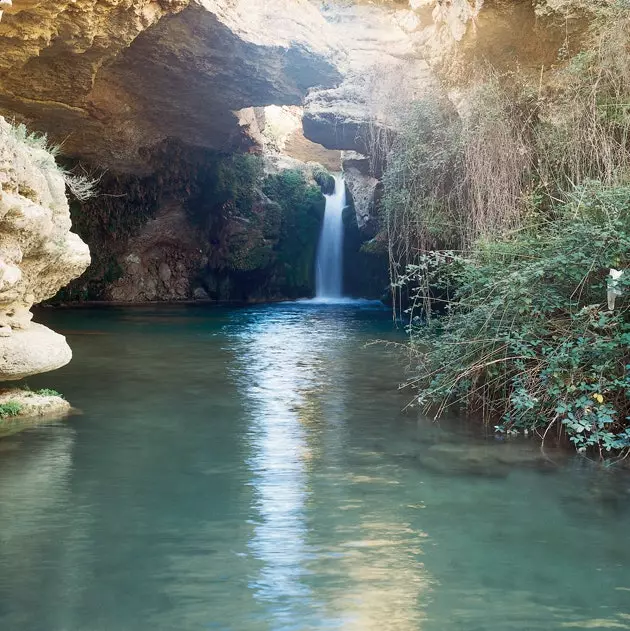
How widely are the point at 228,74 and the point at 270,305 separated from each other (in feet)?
30.8

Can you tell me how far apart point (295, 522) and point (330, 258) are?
1022 inches

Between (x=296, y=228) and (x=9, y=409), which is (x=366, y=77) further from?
(x=9, y=409)

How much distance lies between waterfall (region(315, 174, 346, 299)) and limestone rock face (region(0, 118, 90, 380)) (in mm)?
21734

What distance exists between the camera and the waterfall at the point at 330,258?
1228 inches

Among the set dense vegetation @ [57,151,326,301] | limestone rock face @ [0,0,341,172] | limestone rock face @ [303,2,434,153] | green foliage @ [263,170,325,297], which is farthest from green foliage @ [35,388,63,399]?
green foliage @ [263,170,325,297]

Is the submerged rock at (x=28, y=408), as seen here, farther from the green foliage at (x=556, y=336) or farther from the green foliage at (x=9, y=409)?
the green foliage at (x=556, y=336)

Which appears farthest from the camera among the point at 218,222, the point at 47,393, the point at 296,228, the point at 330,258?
the point at 330,258

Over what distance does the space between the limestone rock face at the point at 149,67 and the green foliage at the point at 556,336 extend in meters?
7.67

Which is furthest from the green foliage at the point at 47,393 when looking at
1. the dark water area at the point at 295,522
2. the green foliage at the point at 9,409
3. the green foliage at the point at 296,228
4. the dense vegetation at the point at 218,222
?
the green foliage at the point at 296,228

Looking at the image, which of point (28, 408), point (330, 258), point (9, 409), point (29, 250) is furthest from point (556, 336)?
point (330, 258)

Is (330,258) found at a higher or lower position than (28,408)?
higher

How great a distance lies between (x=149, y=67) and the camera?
784 inches

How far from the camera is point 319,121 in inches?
979

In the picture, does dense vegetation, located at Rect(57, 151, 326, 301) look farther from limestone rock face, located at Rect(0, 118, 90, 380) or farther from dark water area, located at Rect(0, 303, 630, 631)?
dark water area, located at Rect(0, 303, 630, 631)
